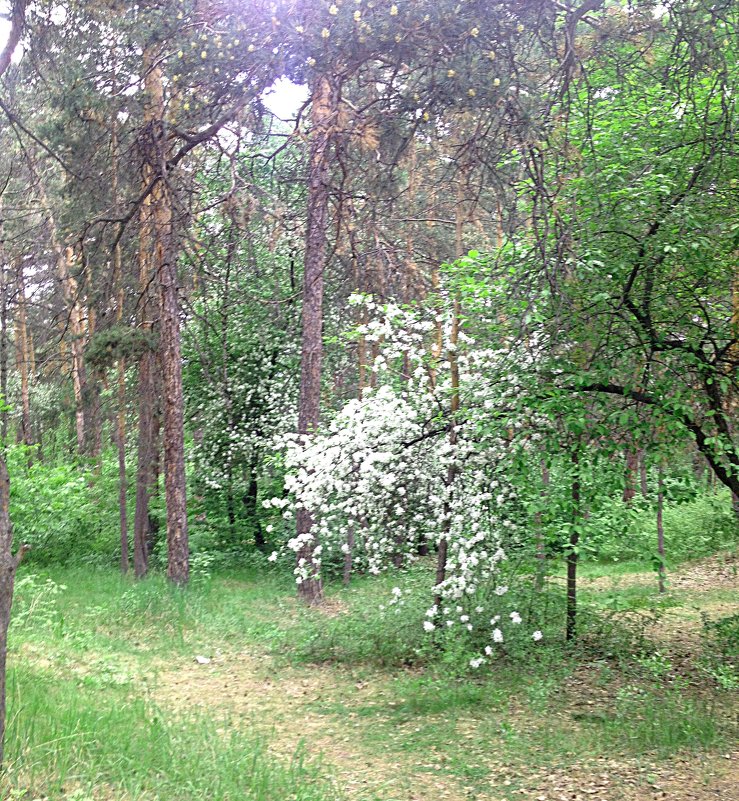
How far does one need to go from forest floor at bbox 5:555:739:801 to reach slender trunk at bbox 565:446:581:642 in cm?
38

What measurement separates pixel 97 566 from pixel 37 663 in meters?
9.76

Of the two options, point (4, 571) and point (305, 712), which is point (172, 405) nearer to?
point (305, 712)

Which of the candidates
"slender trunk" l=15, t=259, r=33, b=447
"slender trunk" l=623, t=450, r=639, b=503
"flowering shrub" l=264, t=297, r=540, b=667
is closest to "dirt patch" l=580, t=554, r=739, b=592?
"slender trunk" l=623, t=450, r=639, b=503

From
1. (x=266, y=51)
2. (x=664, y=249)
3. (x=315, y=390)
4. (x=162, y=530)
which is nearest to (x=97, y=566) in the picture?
(x=162, y=530)

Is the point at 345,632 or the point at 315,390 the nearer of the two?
the point at 345,632

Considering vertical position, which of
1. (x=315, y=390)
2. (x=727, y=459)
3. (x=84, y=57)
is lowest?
(x=727, y=459)

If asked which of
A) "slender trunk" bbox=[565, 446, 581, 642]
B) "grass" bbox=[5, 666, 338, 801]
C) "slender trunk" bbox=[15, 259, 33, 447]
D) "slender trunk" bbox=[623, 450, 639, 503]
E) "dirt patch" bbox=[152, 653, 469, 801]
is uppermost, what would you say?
"slender trunk" bbox=[15, 259, 33, 447]

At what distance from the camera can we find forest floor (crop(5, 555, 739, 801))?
6.23 metres

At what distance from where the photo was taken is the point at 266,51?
23.9 ft

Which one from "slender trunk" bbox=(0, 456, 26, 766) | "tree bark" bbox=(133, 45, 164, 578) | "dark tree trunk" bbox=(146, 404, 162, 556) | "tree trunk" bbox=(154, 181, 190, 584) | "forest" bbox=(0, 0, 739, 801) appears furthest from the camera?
"dark tree trunk" bbox=(146, 404, 162, 556)

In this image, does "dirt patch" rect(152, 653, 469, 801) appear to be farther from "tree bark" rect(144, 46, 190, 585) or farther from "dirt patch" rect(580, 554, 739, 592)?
"dirt patch" rect(580, 554, 739, 592)

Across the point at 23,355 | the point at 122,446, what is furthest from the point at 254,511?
the point at 23,355

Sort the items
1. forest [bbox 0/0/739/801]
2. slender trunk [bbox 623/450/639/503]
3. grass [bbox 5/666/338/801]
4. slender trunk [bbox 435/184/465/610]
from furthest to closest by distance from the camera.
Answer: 1. slender trunk [bbox 435/184/465/610]
2. slender trunk [bbox 623/450/639/503]
3. forest [bbox 0/0/739/801]
4. grass [bbox 5/666/338/801]

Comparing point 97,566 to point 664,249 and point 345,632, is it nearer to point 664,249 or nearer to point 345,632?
point 345,632
